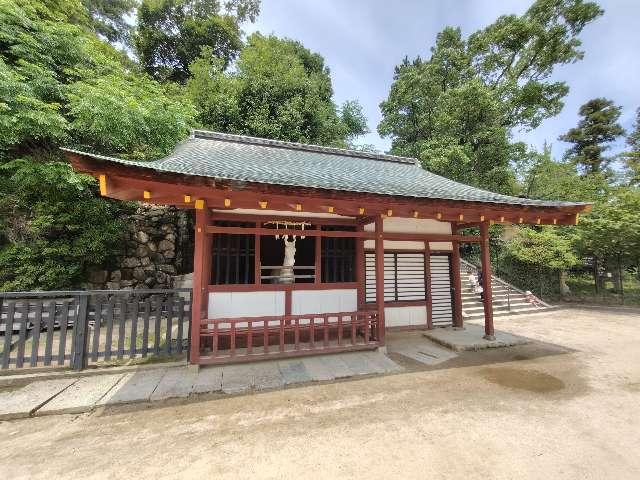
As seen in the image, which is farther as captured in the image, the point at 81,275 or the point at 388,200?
the point at 81,275

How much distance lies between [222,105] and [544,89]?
1938 centimetres

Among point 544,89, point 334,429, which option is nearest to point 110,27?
point 334,429

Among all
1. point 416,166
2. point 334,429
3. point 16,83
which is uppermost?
point 16,83

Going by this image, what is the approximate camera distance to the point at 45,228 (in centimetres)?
762

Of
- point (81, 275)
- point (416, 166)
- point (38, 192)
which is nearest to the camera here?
point (38, 192)

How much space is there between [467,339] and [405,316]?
4.87ft

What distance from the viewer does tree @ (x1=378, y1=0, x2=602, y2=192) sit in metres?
15.3

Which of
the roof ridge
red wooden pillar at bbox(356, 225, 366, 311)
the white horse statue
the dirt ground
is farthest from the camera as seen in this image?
the roof ridge

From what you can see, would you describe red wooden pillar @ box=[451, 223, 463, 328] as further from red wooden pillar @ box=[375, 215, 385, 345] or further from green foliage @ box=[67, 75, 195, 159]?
green foliage @ box=[67, 75, 195, 159]

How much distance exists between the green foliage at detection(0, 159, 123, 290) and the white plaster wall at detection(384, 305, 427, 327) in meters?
8.61

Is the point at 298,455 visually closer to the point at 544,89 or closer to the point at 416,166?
the point at 416,166

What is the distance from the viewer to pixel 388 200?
15.7ft

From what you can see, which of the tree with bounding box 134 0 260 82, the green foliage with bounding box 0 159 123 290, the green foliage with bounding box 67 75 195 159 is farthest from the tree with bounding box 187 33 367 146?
the green foliage with bounding box 0 159 123 290

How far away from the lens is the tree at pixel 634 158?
13.5 m
